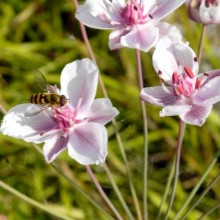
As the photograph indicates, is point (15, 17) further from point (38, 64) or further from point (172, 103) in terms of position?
point (172, 103)

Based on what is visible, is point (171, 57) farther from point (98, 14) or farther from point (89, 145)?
point (89, 145)

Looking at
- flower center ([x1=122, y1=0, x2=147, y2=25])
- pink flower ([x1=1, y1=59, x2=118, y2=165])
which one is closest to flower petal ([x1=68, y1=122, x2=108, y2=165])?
pink flower ([x1=1, y1=59, x2=118, y2=165])

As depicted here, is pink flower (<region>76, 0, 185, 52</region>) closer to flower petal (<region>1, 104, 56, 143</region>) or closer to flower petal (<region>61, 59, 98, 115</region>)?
flower petal (<region>61, 59, 98, 115</region>)

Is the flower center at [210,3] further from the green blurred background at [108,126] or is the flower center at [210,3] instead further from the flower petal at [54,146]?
the green blurred background at [108,126]

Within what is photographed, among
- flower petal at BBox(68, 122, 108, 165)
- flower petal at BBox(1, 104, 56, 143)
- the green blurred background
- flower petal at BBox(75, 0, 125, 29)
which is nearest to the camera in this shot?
flower petal at BBox(68, 122, 108, 165)

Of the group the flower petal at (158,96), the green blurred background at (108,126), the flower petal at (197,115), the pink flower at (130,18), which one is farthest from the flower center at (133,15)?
the green blurred background at (108,126)

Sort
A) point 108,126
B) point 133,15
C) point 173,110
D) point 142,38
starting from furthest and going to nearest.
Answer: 1. point 108,126
2. point 133,15
3. point 142,38
4. point 173,110

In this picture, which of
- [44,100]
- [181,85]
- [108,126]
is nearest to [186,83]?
[181,85]

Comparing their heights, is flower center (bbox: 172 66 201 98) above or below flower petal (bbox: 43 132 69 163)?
above
